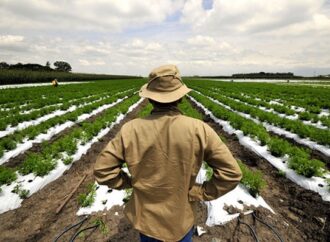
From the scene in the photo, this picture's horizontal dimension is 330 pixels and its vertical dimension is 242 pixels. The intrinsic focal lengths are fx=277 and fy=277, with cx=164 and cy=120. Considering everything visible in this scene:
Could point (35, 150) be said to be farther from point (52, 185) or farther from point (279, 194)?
point (279, 194)

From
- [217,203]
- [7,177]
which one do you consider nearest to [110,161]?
[217,203]

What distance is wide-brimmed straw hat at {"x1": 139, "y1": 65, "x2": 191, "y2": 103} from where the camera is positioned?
2111 millimetres

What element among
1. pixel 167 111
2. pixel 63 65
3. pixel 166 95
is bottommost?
pixel 63 65

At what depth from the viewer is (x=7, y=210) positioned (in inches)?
203

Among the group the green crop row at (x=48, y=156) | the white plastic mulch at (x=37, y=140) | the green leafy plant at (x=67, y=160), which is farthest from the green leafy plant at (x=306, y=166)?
the white plastic mulch at (x=37, y=140)

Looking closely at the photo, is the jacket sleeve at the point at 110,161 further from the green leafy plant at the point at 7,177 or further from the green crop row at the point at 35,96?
the green crop row at the point at 35,96

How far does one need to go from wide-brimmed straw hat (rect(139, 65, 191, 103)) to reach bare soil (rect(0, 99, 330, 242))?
271 cm

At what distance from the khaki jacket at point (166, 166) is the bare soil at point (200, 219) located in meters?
1.98

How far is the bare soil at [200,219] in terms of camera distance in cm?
415

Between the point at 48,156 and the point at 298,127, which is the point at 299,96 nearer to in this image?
the point at 298,127

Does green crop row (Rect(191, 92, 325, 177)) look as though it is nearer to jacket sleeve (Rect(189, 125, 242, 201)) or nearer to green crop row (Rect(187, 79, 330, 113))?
jacket sleeve (Rect(189, 125, 242, 201))

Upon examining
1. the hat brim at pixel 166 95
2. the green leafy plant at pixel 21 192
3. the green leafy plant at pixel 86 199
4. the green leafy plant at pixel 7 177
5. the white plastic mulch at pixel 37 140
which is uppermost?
the hat brim at pixel 166 95

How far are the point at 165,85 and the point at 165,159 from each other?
1.89ft

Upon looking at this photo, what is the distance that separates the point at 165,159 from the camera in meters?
2.17
